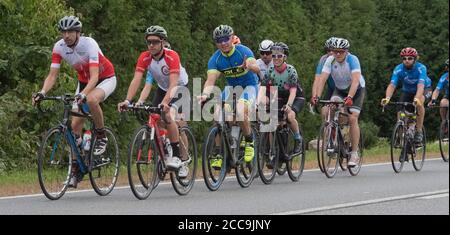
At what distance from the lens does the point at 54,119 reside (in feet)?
78.7

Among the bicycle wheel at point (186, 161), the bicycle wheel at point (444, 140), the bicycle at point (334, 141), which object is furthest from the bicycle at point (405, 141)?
the bicycle wheel at point (186, 161)

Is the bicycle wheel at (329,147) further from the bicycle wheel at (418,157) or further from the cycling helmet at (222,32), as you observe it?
the cycling helmet at (222,32)

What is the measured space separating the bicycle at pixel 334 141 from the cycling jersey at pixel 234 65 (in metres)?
2.16

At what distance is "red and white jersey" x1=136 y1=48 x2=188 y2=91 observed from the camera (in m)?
12.2

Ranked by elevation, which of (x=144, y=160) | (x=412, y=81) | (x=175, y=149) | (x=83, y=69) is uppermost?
(x=412, y=81)

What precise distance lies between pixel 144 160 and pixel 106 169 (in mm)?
760

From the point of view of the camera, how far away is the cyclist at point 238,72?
12.8 meters

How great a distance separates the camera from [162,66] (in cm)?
1254

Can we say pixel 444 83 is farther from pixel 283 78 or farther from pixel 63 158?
pixel 63 158

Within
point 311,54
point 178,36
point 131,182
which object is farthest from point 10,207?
point 311,54

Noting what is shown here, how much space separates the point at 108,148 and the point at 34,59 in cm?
1153

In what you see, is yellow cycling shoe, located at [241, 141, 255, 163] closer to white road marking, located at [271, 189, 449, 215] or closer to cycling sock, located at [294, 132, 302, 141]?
cycling sock, located at [294, 132, 302, 141]

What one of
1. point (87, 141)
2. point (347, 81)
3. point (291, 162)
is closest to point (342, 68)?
point (347, 81)

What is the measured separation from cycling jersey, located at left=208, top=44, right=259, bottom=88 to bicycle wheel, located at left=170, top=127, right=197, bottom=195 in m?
0.87
